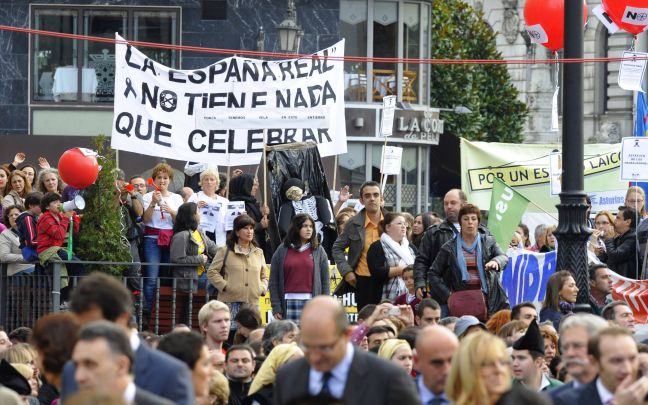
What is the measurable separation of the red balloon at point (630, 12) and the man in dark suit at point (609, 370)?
1098 cm

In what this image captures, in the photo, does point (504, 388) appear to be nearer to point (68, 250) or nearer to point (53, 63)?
point (68, 250)

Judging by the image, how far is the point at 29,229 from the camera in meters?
16.5

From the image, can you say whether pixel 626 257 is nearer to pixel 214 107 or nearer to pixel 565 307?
pixel 565 307

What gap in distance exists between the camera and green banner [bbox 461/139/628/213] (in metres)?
24.8

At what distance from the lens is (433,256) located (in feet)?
50.8

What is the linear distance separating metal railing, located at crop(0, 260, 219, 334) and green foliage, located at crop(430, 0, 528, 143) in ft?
81.2

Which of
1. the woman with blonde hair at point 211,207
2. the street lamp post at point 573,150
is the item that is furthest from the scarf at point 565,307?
the woman with blonde hair at point 211,207

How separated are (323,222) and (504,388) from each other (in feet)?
33.5

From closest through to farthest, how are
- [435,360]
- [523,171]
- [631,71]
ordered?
1. [435,360]
2. [631,71]
3. [523,171]

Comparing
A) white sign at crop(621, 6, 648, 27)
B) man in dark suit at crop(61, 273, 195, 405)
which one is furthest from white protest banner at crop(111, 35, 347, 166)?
man in dark suit at crop(61, 273, 195, 405)

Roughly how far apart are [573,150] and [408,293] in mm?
2485

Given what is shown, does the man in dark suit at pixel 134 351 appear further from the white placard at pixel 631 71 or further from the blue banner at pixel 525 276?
the white placard at pixel 631 71

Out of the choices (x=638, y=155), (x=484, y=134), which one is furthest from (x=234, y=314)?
(x=484, y=134)

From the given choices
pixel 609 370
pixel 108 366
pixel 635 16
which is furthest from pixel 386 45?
pixel 108 366
